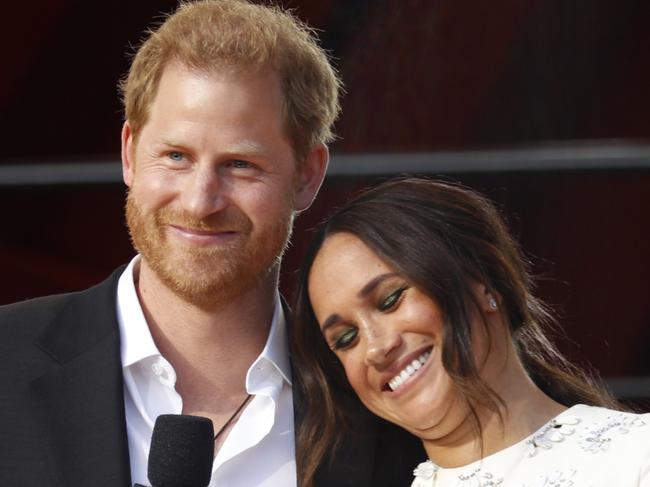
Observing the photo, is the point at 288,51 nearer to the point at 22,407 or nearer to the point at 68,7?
the point at 22,407

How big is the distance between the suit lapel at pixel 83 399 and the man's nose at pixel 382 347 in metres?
0.49

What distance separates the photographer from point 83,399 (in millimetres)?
2812

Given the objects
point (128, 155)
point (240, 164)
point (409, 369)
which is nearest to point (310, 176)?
point (240, 164)

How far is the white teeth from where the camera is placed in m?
2.67

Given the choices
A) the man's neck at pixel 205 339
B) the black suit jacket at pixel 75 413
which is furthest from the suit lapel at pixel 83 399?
the man's neck at pixel 205 339

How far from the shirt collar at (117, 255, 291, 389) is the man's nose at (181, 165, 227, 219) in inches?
11.0

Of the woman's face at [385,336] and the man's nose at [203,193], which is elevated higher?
the man's nose at [203,193]

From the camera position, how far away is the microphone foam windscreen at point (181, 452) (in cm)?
230

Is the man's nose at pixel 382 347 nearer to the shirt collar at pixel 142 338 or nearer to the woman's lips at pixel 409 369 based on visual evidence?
the woman's lips at pixel 409 369

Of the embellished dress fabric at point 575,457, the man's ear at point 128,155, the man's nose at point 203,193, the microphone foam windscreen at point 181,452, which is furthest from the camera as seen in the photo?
the man's ear at point 128,155

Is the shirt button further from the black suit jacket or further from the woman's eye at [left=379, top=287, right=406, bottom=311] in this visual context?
the woman's eye at [left=379, top=287, right=406, bottom=311]

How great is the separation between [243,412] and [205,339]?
0.59 ft

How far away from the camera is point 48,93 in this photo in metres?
4.72

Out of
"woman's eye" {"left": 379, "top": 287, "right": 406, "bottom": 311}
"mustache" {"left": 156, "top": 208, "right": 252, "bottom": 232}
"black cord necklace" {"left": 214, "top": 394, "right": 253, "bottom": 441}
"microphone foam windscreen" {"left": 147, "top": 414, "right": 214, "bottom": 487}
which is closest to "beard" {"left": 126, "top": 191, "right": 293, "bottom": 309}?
"mustache" {"left": 156, "top": 208, "right": 252, "bottom": 232}
